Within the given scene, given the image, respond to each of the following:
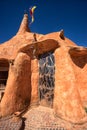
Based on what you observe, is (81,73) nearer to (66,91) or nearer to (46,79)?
(66,91)

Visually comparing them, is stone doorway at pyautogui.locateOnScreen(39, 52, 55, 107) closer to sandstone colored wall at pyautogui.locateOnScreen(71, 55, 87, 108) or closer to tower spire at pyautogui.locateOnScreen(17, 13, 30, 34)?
sandstone colored wall at pyautogui.locateOnScreen(71, 55, 87, 108)

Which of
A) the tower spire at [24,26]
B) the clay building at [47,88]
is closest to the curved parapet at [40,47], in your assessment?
the clay building at [47,88]

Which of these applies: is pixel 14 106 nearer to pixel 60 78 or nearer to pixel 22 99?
pixel 22 99

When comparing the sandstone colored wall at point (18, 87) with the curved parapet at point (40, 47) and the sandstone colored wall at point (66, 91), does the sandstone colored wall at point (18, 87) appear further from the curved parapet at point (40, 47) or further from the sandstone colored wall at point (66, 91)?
the sandstone colored wall at point (66, 91)

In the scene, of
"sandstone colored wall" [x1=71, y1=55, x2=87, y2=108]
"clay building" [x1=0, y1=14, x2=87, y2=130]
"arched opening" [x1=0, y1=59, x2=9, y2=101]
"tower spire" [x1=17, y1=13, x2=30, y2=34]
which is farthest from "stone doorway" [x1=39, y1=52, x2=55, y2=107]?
"tower spire" [x1=17, y1=13, x2=30, y2=34]

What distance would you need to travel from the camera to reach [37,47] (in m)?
12.9

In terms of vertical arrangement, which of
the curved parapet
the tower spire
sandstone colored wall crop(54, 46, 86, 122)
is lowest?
sandstone colored wall crop(54, 46, 86, 122)

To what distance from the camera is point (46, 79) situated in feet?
40.2

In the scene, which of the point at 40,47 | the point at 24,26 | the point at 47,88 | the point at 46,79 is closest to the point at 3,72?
the point at 40,47

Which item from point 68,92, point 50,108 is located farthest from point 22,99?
point 68,92

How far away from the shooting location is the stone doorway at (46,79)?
38.5 feet

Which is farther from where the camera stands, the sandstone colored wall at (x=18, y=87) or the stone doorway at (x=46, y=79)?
the stone doorway at (x=46, y=79)

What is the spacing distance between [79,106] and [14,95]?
5.06 meters

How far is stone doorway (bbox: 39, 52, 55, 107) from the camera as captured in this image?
1175cm
